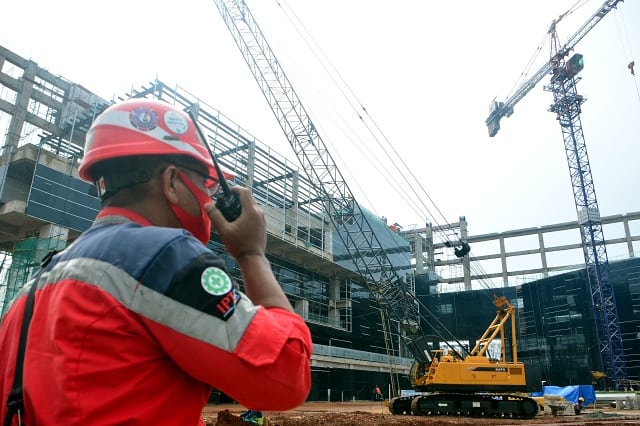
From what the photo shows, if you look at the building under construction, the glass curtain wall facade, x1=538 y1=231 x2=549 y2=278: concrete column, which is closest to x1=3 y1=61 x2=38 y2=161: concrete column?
the building under construction

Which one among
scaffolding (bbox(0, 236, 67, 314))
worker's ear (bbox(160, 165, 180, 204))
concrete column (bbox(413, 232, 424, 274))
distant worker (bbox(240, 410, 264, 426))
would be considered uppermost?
concrete column (bbox(413, 232, 424, 274))

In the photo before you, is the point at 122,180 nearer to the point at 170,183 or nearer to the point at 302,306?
the point at 170,183

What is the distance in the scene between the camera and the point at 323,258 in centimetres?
3828

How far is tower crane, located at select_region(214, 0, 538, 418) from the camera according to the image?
19.0 m

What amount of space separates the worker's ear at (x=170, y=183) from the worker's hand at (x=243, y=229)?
0.10m

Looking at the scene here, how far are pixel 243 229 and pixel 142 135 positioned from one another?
398 mm

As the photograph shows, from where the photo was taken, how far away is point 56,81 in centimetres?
2533

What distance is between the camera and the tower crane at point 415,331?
19047 millimetres

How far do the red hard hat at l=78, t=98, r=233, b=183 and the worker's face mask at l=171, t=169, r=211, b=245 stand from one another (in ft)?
0.25

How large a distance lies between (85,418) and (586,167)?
173ft

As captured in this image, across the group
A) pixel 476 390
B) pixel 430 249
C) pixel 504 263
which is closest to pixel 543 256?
pixel 504 263

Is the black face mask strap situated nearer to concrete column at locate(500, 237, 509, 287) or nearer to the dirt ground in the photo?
the dirt ground

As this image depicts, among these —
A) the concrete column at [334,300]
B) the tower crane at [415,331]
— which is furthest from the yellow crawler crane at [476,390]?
the concrete column at [334,300]

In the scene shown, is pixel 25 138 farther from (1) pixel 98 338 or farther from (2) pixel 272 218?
(1) pixel 98 338
